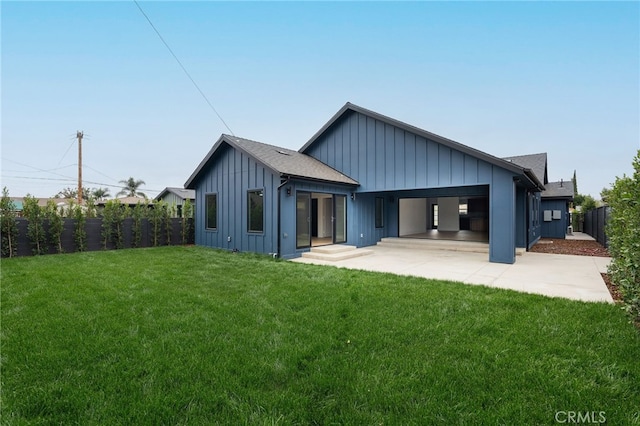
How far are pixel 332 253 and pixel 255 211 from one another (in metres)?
2.84

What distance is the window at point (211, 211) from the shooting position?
1128cm

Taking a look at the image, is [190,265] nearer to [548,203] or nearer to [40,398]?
[40,398]

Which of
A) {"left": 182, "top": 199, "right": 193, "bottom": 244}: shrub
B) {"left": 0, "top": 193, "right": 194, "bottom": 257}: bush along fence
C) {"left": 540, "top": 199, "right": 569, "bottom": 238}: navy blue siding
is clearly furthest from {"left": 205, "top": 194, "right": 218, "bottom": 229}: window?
{"left": 540, "top": 199, "right": 569, "bottom": 238}: navy blue siding

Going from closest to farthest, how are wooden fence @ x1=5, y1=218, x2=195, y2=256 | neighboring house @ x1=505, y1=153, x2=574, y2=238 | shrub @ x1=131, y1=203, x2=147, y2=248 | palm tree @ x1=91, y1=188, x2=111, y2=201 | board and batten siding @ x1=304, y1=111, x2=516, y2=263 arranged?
board and batten siding @ x1=304, y1=111, x2=516, y2=263, wooden fence @ x1=5, y1=218, x2=195, y2=256, shrub @ x1=131, y1=203, x2=147, y2=248, neighboring house @ x1=505, y1=153, x2=574, y2=238, palm tree @ x1=91, y1=188, x2=111, y2=201

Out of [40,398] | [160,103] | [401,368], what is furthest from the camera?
[160,103]

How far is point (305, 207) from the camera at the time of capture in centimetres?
980

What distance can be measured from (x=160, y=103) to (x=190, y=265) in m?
10.4

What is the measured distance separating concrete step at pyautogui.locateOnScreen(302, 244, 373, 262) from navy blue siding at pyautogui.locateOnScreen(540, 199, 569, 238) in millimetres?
12611

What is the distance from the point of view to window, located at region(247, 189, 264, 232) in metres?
9.48

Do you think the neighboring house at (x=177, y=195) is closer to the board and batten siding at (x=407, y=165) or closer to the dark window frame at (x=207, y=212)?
the dark window frame at (x=207, y=212)

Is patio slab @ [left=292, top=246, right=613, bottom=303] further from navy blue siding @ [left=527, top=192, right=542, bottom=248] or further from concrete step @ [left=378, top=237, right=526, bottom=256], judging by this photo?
navy blue siding @ [left=527, top=192, right=542, bottom=248]

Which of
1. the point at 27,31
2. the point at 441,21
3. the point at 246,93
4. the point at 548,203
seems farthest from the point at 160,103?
the point at 548,203

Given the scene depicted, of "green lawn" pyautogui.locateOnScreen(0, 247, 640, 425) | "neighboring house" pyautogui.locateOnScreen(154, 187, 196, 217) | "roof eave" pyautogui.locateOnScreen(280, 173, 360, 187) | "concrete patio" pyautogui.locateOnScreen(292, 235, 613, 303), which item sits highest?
"neighboring house" pyautogui.locateOnScreen(154, 187, 196, 217)

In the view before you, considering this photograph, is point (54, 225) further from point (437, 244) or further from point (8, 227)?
point (437, 244)
